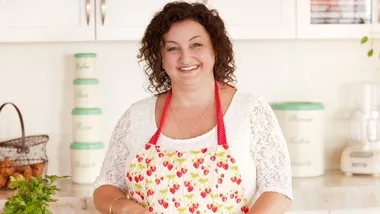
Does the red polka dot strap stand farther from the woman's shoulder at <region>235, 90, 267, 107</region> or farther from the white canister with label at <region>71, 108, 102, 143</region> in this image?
the white canister with label at <region>71, 108, 102, 143</region>

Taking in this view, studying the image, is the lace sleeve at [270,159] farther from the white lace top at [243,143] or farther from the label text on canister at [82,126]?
the label text on canister at [82,126]

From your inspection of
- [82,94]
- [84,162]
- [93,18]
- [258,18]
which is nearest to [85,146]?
[84,162]

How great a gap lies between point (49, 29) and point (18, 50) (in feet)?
1.13

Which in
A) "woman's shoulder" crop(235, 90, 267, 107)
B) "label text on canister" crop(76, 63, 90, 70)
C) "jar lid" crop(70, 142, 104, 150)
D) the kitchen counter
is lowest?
the kitchen counter

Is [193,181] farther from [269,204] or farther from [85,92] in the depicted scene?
[85,92]

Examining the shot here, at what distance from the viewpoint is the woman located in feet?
7.27

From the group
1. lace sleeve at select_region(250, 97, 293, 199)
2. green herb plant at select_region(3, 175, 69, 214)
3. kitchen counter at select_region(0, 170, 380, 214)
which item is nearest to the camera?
green herb plant at select_region(3, 175, 69, 214)

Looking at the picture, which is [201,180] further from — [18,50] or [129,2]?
[18,50]

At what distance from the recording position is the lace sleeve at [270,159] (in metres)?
2.20

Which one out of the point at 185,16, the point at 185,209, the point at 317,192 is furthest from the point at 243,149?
the point at 317,192

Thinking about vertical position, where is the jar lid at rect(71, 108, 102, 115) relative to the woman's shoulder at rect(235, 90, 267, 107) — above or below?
below

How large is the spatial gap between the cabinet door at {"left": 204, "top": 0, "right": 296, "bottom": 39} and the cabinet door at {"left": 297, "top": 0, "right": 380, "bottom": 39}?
0.16ft

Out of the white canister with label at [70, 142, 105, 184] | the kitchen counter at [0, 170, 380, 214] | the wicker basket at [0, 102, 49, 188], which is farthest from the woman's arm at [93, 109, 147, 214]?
the white canister with label at [70, 142, 105, 184]

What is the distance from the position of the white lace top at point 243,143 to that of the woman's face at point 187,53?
0.15 m
